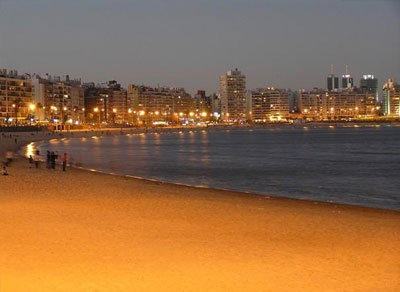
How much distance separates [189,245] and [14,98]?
5241 inches

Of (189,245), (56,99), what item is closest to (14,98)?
(56,99)

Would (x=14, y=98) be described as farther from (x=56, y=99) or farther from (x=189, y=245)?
(x=189, y=245)

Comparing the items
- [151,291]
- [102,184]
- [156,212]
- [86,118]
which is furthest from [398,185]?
[86,118]

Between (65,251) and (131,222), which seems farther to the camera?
(131,222)

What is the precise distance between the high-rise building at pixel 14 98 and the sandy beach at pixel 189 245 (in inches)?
4710

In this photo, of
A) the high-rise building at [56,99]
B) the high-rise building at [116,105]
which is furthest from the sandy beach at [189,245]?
the high-rise building at [116,105]

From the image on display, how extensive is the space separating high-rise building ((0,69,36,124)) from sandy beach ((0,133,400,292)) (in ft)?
392

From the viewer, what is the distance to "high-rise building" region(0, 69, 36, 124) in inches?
5212

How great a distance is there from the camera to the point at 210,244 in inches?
366

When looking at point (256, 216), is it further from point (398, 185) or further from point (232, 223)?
point (398, 185)

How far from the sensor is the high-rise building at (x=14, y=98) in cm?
13238

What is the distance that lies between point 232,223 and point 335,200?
782cm

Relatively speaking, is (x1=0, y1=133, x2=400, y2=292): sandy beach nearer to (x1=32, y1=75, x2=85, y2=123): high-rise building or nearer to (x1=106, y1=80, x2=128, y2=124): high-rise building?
(x1=32, y1=75, x2=85, y2=123): high-rise building

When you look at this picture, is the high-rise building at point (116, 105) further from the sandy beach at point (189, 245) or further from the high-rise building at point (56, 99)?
the sandy beach at point (189, 245)
